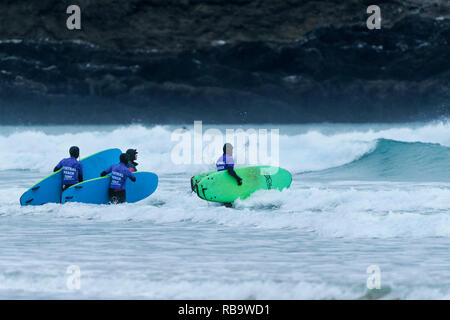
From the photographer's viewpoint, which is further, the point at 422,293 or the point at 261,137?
the point at 261,137

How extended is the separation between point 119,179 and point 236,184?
2162 mm

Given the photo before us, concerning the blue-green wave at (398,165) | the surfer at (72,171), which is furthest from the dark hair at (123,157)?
the blue-green wave at (398,165)

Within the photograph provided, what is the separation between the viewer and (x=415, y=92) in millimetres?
93688

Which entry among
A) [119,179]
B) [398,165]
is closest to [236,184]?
[119,179]

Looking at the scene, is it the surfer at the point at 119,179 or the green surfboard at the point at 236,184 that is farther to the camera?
the green surfboard at the point at 236,184

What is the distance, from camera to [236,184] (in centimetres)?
1459

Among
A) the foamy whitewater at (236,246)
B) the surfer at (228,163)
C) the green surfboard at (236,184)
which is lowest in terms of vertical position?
the foamy whitewater at (236,246)

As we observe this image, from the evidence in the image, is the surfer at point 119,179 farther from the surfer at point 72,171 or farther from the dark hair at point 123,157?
the surfer at point 72,171

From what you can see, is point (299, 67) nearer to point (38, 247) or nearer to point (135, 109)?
point (135, 109)

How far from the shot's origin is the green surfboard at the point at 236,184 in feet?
47.0

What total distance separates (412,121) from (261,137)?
69122mm

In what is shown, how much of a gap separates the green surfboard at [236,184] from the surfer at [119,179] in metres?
1.33
